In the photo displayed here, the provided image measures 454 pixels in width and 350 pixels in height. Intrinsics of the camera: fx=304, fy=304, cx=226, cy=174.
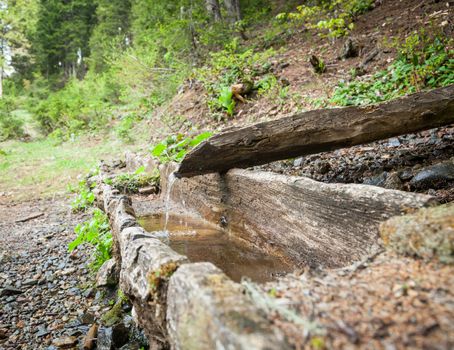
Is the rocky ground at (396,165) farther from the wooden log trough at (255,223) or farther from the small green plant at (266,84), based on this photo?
the small green plant at (266,84)

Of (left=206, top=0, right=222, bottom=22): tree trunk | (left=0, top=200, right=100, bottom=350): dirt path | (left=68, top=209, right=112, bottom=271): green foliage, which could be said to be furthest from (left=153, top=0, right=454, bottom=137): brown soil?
(left=0, top=200, right=100, bottom=350): dirt path

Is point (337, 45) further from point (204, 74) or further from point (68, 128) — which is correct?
point (68, 128)

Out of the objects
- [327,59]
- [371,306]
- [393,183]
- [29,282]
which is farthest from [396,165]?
[327,59]

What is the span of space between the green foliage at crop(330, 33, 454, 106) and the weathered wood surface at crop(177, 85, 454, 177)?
1275 mm

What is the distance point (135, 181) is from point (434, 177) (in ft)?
15.3

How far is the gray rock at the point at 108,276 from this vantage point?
2875mm

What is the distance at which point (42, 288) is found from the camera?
3039mm

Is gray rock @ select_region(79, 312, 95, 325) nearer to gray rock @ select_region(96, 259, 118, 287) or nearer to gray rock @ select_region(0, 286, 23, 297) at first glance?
gray rock @ select_region(96, 259, 118, 287)

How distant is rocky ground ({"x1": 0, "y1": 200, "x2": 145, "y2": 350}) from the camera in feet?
7.39

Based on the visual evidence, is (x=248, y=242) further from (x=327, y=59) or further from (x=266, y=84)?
(x=327, y=59)

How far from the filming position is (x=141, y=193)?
18.1 feet

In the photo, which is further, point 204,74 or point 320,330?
point 204,74

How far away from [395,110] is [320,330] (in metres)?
2.41

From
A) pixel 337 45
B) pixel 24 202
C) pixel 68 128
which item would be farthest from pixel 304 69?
pixel 68 128
